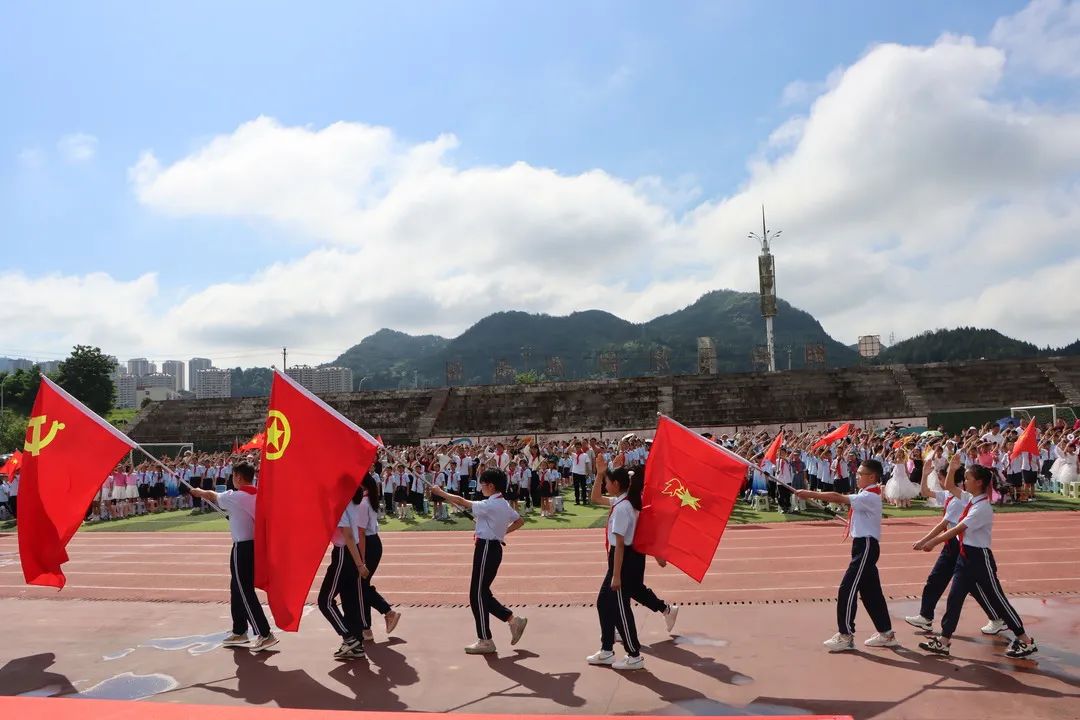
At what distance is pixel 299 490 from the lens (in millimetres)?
6754

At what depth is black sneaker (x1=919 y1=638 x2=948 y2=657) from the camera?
651 centimetres

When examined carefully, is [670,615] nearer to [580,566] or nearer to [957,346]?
[580,566]

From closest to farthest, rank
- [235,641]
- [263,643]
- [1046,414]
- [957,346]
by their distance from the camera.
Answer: [263,643] < [235,641] < [1046,414] < [957,346]

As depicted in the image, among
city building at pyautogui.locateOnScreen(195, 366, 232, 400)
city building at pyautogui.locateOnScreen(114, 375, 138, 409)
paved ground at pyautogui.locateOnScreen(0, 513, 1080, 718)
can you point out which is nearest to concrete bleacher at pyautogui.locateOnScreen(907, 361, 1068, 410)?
paved ground at pyautogui.locateOnScreen(0, 513, 1080, 718)

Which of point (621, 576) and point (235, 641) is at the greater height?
point (621, 576)

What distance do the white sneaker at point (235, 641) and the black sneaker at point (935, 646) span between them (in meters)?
6.10

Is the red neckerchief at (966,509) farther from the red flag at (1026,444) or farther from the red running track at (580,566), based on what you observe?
the red flag at (1026,444)

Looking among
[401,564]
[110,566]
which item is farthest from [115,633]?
[110,566]

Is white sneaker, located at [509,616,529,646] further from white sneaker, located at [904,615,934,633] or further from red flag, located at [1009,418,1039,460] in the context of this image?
red flag, located at [1009,418,1039,460]

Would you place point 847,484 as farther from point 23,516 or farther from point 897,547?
point 23,516

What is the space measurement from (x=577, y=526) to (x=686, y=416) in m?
22.9

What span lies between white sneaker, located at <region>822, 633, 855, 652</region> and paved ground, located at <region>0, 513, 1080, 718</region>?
139 mm

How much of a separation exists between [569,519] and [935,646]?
10.9 m

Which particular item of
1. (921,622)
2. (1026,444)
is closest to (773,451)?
(1026,444)
